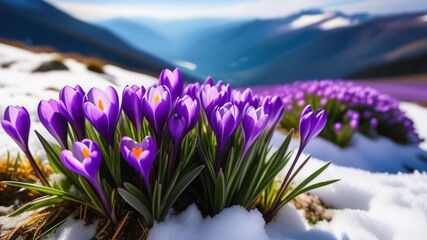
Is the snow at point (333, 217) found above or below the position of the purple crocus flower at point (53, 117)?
below

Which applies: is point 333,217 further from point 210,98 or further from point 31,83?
point 31,83

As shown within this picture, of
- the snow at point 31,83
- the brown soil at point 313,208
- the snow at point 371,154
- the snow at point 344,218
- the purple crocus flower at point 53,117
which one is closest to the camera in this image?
the purple crocus flower at point 53,117

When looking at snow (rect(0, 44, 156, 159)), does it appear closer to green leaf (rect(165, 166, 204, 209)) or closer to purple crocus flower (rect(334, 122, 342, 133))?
green leaf (rect(165, 166, 204, 209))

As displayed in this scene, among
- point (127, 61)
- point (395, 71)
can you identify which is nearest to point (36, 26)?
point (127, 61)

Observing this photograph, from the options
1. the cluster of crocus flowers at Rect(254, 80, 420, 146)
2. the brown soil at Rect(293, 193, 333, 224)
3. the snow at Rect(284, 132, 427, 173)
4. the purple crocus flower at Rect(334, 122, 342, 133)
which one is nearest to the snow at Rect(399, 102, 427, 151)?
the cluster of crocus flowers at Rect(254, 80, 420, 146)

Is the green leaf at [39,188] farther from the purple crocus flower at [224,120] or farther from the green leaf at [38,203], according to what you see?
the purple crocus flower at [224,120]

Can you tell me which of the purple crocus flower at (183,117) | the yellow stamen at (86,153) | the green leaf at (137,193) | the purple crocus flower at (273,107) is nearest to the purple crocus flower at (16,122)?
the yellow stamen at (86,153)

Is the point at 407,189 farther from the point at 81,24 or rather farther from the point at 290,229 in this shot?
the point at 81,24
